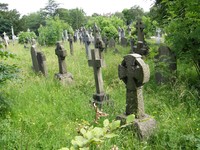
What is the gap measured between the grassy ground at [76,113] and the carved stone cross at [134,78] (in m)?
0.41

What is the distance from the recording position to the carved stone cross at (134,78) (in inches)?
148

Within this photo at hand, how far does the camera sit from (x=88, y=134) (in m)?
1.07

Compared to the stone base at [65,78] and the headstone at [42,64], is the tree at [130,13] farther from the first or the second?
the stone base at [65,78]

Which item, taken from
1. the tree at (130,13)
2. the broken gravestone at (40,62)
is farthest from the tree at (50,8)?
the broken gravestone at (40,62)

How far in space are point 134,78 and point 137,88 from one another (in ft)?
0.58

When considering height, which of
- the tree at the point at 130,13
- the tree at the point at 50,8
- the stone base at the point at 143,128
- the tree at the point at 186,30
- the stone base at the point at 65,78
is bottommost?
the stone base at the point at 143,128

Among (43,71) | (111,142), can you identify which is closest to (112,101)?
(111,142)

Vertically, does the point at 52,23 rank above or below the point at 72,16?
below

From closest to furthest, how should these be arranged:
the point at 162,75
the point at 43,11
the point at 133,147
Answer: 1. the point at 133,147
2. the point at 162,75
3. the point at 43,11

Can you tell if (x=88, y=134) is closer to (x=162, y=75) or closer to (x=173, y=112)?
(x=173, y=112)

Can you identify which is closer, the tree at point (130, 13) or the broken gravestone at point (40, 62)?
the broken gravestone at point (40, 62)

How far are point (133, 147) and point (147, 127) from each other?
0.45 meters

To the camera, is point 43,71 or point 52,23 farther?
point 52,23

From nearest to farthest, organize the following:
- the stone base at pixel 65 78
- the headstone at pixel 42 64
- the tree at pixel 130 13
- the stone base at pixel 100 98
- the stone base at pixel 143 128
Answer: the stone base at pixel 143 128
the stone base at pixel 100 98
the stone base at pixel 65 78
the headstone at pixel 42 64
the tree at pixel 130 13
